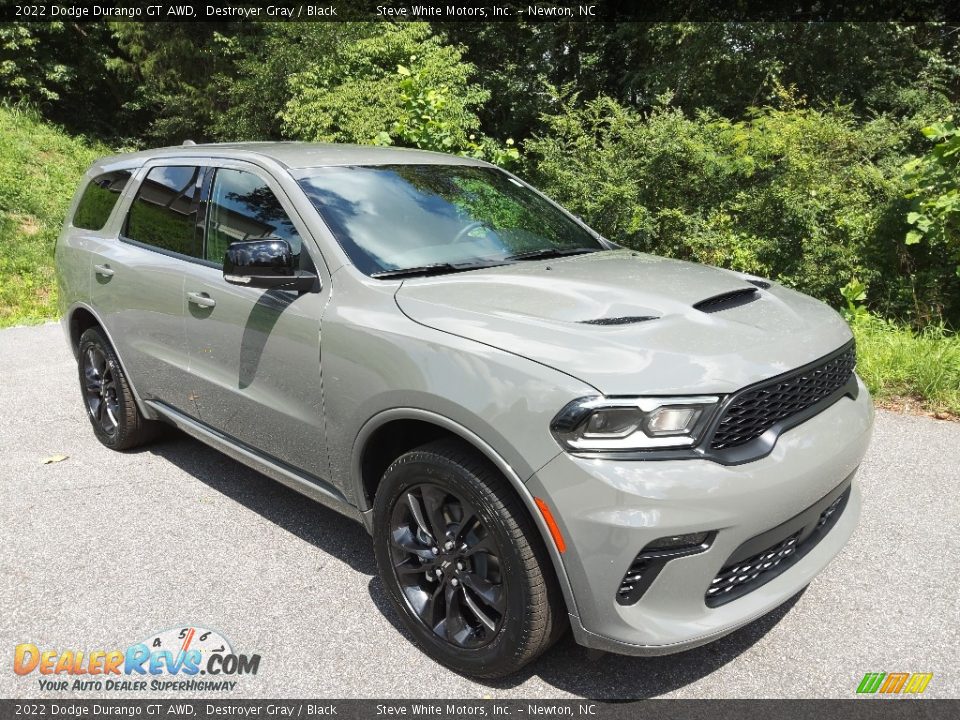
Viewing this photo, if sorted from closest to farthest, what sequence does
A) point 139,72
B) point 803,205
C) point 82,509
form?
point 82,509 → point 803,205 → point 139,72

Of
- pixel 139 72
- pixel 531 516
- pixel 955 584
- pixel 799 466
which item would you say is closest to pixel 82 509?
pixel 531 516

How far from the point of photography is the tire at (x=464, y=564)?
2.39 metres

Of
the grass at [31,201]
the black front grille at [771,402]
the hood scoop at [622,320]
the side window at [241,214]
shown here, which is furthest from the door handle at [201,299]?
the grass at [31,201]

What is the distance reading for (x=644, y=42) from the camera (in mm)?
17000

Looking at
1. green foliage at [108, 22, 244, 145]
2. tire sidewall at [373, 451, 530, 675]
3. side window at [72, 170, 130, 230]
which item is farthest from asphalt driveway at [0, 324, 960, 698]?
green foliage at [108, 22, 244, 145]

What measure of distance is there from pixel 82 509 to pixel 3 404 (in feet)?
8.05

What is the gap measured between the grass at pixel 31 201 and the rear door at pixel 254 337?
693cm

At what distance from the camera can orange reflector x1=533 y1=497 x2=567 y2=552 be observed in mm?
2268

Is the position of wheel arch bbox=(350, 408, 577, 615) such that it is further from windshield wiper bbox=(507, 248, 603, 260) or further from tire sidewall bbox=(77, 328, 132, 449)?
tire sidewall bbox=(77, 328, 132, 449)

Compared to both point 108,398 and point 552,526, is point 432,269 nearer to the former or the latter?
point 552,526

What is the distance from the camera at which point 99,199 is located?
4930mm

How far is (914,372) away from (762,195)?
2395 mm

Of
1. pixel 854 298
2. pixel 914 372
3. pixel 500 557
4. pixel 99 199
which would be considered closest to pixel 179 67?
pixel 99 199

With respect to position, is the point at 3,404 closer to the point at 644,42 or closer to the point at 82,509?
the point at 82,509
